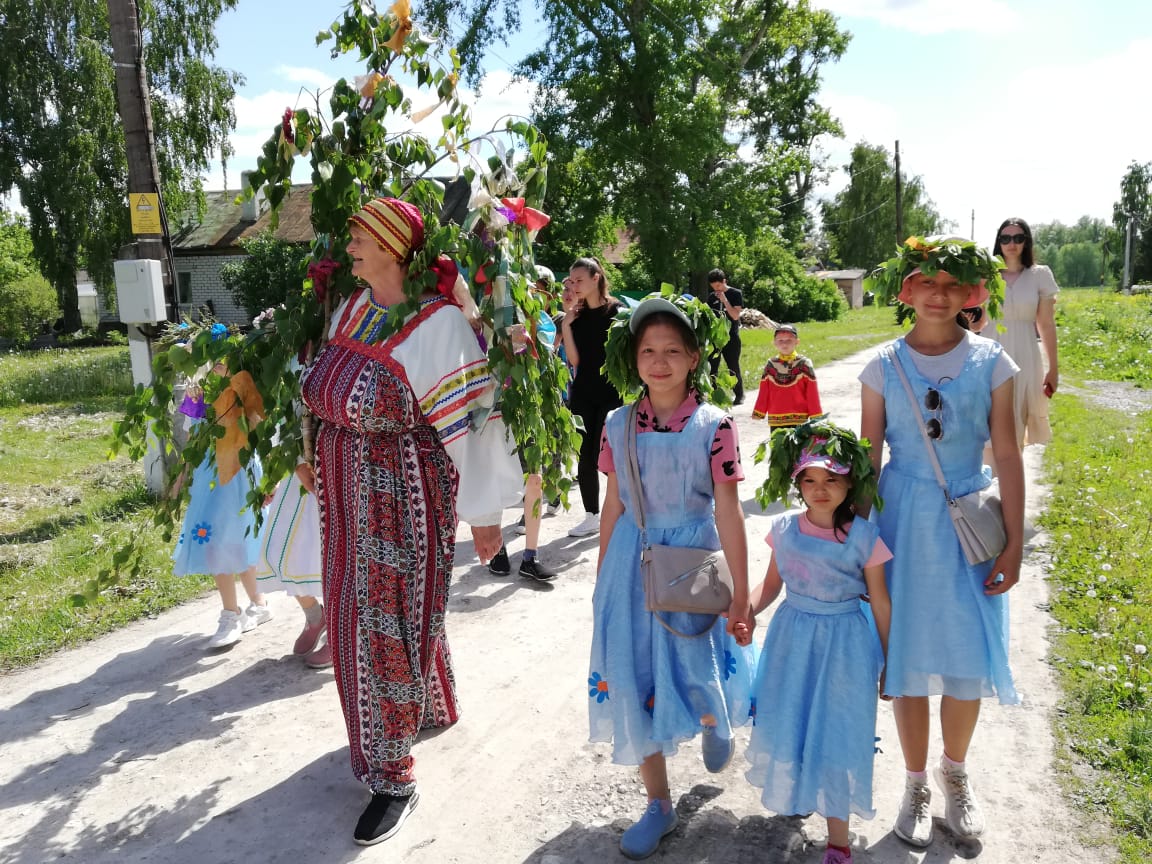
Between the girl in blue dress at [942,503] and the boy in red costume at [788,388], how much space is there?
160 inches

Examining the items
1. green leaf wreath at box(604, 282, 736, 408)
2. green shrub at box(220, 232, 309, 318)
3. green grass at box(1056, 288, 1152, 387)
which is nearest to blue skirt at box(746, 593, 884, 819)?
green leaf wreath at box(604, 282, 736, 408)

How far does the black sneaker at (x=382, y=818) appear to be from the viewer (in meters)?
3.08

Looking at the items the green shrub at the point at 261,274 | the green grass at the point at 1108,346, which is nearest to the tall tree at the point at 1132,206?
the green grass at the point at 1108,346

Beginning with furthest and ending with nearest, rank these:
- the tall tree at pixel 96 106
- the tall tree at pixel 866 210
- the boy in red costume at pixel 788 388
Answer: the tall tree at pixel 866 210
the tall tree at pixel 96 106
the boy in red costume at pixel 788 388

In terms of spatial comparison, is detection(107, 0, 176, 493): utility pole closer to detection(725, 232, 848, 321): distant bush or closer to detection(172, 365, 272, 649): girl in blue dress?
detection(172, 365, 272, 649): girl in blue dress

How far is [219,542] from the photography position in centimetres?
478

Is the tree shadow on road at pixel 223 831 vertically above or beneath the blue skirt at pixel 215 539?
→ beneath

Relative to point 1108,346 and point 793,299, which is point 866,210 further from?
point 1108,346

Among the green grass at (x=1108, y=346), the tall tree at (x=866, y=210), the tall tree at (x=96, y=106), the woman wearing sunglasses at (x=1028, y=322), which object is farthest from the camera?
the tall tree at (x=866, y=210)

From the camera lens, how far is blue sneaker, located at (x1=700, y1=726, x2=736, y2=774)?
123 inches

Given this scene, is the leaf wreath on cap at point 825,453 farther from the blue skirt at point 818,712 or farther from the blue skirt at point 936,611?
the blue skirt at point 818,712

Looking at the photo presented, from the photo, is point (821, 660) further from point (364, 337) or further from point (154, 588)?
point (154, 588)

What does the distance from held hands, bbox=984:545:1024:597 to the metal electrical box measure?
22.7ft

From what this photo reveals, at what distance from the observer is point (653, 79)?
81.2ft
